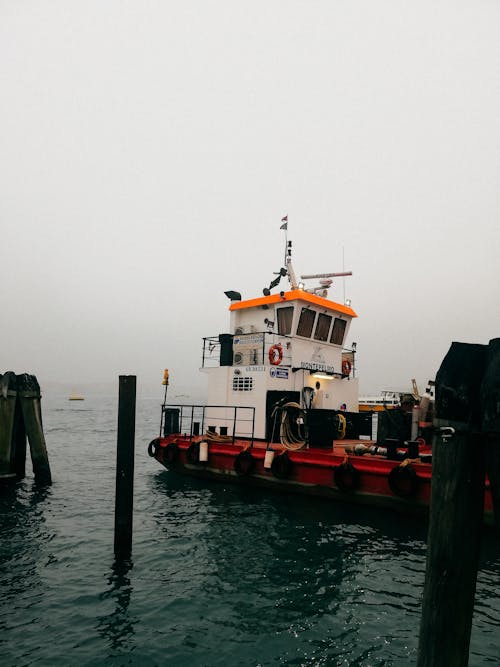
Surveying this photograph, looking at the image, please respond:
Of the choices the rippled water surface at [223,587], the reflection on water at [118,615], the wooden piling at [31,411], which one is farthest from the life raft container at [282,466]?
the wooden piling at [31,411]

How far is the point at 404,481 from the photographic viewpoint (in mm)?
9172

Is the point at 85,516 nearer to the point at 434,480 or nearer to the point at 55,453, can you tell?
the point at 434,480

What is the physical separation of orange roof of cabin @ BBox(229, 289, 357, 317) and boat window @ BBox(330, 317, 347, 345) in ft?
1.24

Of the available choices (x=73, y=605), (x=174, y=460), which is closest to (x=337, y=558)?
(x=73, y=605)

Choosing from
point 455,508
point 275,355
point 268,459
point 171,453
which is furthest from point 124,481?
point 275,355

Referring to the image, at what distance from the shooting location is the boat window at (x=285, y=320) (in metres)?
14.4

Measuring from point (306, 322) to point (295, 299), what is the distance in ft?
3.11

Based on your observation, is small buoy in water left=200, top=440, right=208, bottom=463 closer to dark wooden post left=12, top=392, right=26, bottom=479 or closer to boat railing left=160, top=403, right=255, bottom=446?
boat railing left=160, top=403, right=255, bottom=446

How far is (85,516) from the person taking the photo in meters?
10.6

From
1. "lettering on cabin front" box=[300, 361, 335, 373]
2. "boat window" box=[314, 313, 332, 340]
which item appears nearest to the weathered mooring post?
"lettering on cabin front" box=[300, 361, 335, 373]

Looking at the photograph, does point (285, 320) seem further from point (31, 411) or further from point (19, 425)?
point (19, 425)

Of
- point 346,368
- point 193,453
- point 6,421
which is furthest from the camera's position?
point 346,368

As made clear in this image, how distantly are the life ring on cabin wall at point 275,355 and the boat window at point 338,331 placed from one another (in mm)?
2468

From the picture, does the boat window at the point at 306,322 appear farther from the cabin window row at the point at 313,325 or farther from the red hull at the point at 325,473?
the red hull at the point at 325,473
